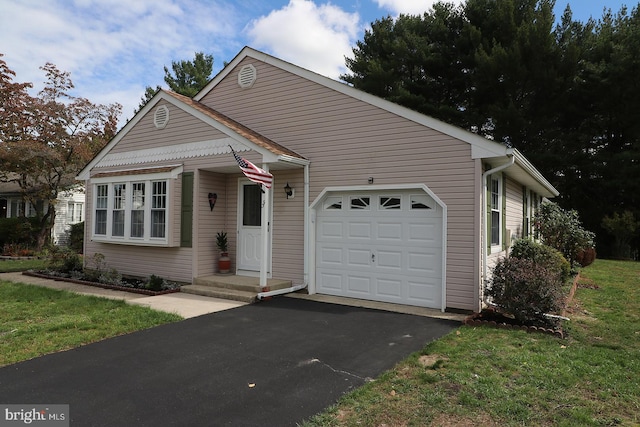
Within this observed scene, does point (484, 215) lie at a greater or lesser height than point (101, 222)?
greater

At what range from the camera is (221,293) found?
792 centimetres

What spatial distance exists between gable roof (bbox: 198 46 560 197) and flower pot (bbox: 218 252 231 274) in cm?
454

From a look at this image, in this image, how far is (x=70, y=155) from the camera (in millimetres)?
17281

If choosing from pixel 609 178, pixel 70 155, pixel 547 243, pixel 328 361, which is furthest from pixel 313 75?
pixel 609 178

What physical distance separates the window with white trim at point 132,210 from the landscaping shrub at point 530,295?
7167 millimetres

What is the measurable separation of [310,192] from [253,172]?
1.52 metres

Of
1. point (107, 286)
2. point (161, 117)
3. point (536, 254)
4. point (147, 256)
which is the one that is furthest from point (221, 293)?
point (536, 254)

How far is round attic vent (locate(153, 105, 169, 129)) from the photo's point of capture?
31.8 ft

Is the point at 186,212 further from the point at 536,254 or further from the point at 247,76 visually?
the point at 536,254

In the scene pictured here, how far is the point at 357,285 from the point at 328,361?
3508 mm

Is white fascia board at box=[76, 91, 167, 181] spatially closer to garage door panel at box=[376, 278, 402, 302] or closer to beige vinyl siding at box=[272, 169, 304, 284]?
beige vinyl siding at box=[272, 169, 304, 284]

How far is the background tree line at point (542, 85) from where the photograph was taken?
61.6ft

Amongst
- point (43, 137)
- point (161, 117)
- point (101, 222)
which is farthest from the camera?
point (43, 137)

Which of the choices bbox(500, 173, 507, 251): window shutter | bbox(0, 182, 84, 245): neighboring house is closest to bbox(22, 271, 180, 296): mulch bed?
bbox(500, 173, 507, 251): window shutter
